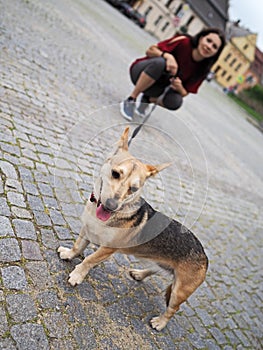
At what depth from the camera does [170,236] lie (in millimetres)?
2766

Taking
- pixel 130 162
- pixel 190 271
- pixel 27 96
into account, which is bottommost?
pixel 27 96

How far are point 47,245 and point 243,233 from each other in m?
4.87

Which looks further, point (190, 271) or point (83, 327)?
point (190, 271)

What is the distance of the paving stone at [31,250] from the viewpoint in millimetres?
2686

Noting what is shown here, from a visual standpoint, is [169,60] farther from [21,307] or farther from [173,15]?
[173,15]

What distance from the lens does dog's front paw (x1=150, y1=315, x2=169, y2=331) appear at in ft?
9.74

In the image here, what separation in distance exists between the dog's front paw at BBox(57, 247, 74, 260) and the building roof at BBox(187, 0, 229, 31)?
61446mm

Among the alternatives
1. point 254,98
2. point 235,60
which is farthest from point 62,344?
point 235,60

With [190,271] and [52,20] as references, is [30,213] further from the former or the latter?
[52,20]

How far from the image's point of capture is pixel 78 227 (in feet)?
11.2

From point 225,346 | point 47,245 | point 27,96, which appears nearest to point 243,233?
point 225,346

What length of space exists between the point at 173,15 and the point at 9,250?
61377 millimetres

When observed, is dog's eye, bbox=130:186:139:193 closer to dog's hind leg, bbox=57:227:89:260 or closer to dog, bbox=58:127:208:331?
dog, bbox=58:127:208:331

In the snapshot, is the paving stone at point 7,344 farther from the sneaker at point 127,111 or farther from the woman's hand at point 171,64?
the woman's hand at point 171,64
